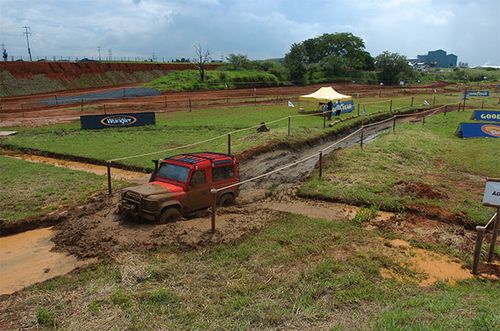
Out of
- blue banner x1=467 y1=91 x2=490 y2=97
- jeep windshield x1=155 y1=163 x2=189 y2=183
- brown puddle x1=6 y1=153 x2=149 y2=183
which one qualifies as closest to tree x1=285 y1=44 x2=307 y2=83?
blue banner x1=467 y1=91 x2=490 y2=97

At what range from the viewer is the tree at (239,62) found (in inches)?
3542

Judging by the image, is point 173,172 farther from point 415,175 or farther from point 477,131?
point 477,131

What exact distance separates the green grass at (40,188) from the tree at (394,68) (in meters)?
92.5

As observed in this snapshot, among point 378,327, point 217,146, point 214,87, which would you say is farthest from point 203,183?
point 214,87

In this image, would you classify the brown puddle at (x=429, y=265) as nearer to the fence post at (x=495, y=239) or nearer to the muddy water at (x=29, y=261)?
the fence post at (x=495, y=239)

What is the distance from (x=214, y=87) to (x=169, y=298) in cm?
6434

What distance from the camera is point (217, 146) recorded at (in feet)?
75.8

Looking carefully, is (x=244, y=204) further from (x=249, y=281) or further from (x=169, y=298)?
(x=169, y=298)

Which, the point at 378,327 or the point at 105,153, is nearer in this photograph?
the point at 378,327

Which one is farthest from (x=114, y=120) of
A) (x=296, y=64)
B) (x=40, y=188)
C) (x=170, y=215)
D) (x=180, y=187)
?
(x=296, y=64)

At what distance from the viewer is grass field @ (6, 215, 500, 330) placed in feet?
22.3

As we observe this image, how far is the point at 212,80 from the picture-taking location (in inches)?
2874

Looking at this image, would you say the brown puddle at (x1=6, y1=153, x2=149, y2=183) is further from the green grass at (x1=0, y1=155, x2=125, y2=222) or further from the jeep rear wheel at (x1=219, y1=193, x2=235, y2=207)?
the jeep rear wheel at (x1=219, y1=193, x2=235, y2=207)

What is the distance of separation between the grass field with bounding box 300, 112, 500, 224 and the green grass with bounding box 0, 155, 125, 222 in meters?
8.34
